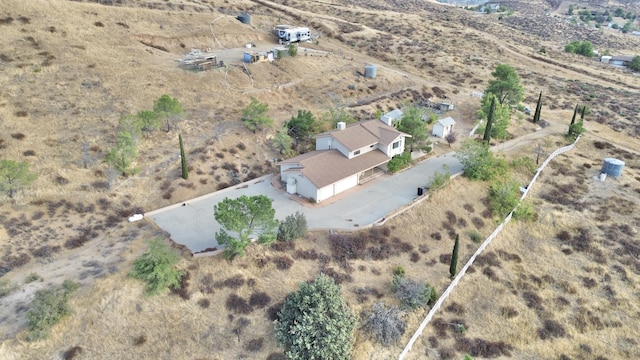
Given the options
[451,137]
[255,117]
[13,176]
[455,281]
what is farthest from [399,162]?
[13,176]

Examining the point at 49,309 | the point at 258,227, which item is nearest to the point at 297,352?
the point at 258,227

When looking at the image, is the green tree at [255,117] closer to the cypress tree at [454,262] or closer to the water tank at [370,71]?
the water tank at [370,71]

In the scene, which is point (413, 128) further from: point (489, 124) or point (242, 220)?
point (242, 220)

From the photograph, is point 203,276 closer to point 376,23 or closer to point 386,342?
point 386,342

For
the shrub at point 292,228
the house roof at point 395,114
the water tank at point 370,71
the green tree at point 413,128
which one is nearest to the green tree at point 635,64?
the water tank at point 370,71

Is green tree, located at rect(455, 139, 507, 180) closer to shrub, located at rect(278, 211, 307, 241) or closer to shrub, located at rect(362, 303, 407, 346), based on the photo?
shrub, located at rect(278, 211, 307, 241)

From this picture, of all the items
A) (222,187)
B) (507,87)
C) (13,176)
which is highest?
(507,87)
